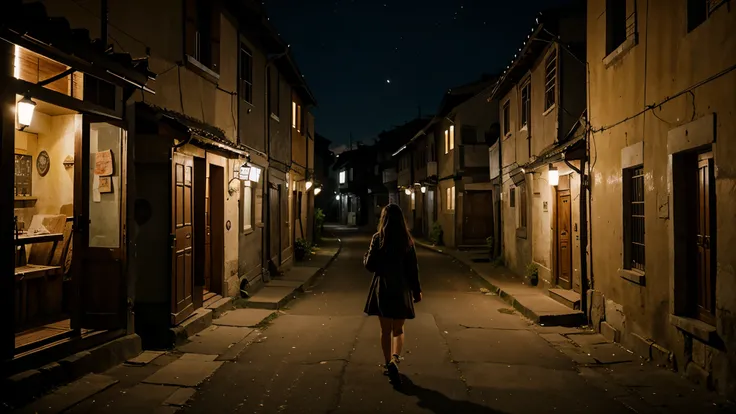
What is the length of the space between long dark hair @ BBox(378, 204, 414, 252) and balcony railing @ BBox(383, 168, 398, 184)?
42230 mm

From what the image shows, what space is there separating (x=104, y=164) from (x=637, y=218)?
8.09 meters

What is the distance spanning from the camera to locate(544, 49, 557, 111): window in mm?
13148

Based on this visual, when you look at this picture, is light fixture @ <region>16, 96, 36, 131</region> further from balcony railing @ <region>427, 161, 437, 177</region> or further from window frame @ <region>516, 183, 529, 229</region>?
balcony railing @ <region>427, 161, 437, 177</region>

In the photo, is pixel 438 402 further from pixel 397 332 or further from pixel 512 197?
pixel 512 197

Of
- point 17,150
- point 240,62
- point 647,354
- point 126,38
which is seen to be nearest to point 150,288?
point 17,150

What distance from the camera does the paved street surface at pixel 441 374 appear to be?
5941mm

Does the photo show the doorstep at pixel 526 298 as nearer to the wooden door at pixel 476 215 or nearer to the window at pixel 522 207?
the window at pixel 522 207

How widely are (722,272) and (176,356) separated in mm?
6977

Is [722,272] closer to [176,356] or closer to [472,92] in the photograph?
[176,356]

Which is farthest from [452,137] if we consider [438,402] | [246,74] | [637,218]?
[438,402]

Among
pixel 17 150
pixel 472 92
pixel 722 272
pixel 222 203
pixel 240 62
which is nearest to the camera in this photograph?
pixel 722 272

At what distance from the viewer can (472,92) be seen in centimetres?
2816

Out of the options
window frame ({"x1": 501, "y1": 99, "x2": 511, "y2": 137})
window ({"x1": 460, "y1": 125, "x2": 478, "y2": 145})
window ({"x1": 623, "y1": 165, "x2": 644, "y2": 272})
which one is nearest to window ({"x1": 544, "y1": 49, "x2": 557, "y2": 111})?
window ({"x1": 623, "y1": 165, "x2": 644, "y2": 272})

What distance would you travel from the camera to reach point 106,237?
25.2ft
